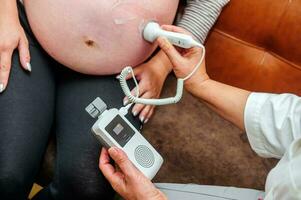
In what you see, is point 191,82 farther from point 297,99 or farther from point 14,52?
point 14,52

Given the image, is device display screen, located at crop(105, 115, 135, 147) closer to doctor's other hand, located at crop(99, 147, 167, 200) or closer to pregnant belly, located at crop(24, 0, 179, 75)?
doctor's other hand, located at crop(99, 147, 167, 200)

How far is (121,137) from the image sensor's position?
91 centimetres

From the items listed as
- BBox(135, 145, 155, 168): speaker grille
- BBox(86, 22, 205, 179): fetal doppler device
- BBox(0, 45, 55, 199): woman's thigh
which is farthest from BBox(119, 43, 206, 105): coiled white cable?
BBox(0, 45, 55, 199): woman's thigh

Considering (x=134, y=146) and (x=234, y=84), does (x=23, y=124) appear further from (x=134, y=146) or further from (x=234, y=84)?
(x=234, y=84)

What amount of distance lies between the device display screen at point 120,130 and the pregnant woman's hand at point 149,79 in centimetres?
11

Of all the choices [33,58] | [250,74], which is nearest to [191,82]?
[250,74]

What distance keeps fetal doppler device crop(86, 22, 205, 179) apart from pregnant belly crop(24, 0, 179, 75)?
0.13 feet

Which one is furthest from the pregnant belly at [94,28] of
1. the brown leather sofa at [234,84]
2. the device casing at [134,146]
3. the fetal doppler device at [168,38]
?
the brown leather sofa at [234,84]

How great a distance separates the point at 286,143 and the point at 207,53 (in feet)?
1.52

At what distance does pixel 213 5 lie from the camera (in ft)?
3.63

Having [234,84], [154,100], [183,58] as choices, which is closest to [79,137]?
[154,100]

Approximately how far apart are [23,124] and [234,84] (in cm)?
60

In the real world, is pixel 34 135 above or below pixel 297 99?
below

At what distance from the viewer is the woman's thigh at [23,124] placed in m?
0.93
